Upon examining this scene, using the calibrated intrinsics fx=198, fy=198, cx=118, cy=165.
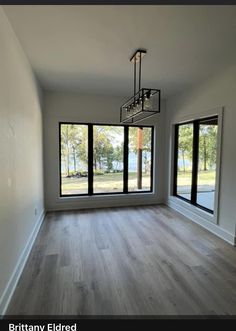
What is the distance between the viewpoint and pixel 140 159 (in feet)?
17.8

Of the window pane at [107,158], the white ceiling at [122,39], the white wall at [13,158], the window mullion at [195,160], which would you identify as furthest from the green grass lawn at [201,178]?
the white wall at [13,158]

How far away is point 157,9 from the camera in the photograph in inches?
75.0

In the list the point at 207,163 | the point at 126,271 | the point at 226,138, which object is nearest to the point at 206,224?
the point at 207,163

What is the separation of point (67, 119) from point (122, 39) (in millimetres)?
2665

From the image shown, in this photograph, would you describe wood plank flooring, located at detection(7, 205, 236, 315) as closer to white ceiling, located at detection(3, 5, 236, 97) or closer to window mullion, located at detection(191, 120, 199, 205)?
window mullion, located at detection(191, 120, 199, 205)

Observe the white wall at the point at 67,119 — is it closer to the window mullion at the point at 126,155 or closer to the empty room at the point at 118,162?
the empty room at the point at 118,162

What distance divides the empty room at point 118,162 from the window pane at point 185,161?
45 mm

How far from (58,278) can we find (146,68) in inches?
130

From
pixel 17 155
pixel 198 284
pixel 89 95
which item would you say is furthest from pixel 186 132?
pixel 17 155

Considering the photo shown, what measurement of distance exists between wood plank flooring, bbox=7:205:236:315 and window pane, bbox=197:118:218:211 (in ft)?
2.20

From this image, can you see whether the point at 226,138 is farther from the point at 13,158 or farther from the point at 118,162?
the point at 13,158

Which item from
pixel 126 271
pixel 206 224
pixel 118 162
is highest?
pixel 118 162

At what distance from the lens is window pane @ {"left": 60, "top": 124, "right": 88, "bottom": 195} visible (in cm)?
488

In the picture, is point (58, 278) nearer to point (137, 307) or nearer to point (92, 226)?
point (137, 307)
